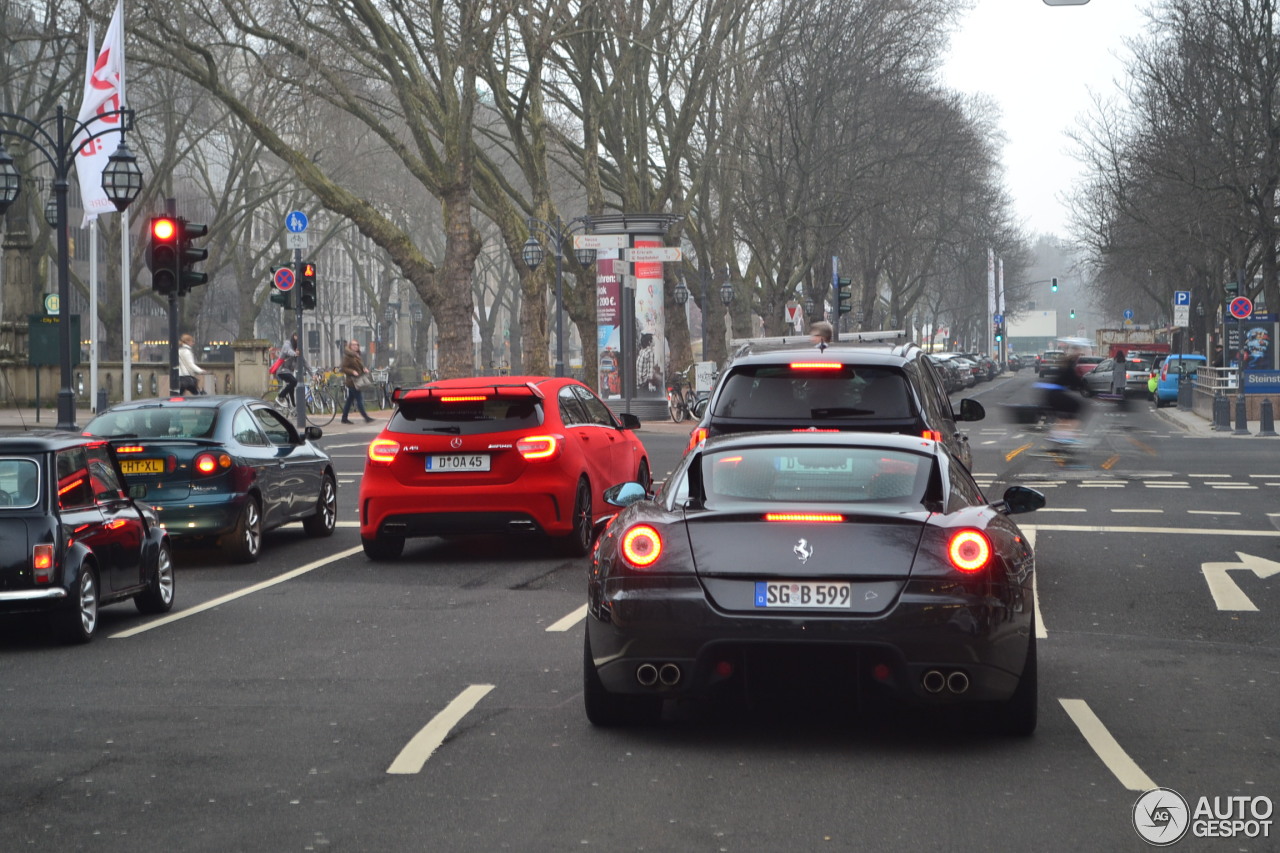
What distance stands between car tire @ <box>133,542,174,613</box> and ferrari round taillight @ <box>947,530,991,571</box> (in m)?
6.14

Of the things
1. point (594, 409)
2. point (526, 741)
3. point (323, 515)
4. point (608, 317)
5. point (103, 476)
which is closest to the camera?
point (526, 741)

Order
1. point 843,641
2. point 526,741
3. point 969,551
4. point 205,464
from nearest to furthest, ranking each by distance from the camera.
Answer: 1. point 843,641
2. point 969,551
3. point 526,741
4. point 205,464

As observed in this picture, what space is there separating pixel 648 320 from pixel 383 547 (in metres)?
25.9

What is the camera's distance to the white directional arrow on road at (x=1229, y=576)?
11.2m

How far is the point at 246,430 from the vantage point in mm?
14383

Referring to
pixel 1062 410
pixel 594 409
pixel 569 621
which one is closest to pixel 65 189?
pixel 594 409

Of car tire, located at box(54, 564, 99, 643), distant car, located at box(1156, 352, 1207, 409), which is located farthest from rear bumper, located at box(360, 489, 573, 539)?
distant car, located at box(1156, 352, 1207, 409)

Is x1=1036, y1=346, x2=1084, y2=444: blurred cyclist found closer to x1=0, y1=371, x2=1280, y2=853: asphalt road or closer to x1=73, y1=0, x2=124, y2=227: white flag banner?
x1=0, y1=371, x2=1280, y2=853: asphalt road

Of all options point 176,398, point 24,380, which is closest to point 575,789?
point 176,398

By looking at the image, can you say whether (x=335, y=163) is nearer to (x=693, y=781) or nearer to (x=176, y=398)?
(x=176, y=398)

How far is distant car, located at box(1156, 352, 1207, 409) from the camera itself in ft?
170

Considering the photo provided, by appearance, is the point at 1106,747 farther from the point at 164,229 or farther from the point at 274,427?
the point at 164,229

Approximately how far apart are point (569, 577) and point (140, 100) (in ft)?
153

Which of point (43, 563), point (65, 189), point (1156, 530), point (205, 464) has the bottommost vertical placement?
point (1156, 530)
